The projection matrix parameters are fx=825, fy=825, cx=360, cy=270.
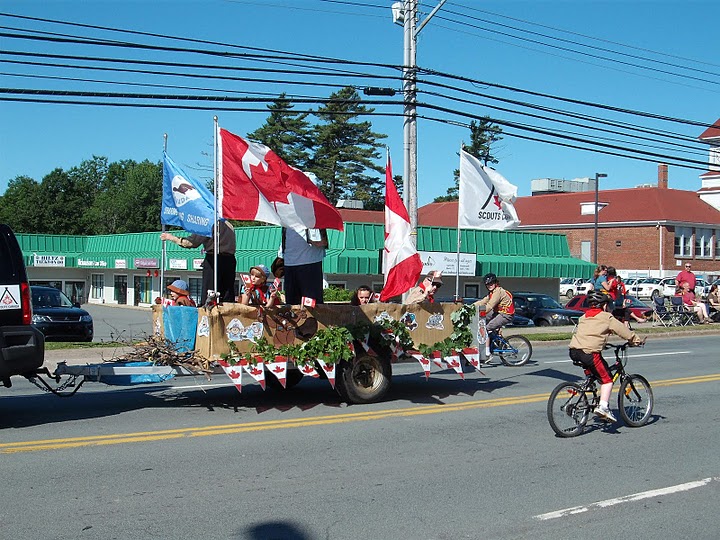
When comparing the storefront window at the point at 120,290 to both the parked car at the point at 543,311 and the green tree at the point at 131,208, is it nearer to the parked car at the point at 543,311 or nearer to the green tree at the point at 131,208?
the parked car at the point at 543,311

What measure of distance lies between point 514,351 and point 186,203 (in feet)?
27.5

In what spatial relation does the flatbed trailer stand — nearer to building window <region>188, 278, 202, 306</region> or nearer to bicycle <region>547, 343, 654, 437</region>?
bicycle <region>547, 343, 654, 437</region>

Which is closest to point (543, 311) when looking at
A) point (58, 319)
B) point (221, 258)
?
point (58, 319)

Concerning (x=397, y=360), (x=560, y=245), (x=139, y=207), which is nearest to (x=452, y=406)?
(x=397, y=360)

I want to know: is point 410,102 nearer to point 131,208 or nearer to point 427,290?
point 427,290

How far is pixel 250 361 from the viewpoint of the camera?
9.82m

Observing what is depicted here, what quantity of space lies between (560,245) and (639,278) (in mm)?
18579

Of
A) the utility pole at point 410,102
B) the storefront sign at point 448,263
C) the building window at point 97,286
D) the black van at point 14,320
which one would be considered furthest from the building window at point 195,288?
the black van at point 14,320

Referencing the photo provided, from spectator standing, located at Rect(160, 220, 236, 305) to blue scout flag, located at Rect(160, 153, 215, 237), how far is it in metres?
0.22

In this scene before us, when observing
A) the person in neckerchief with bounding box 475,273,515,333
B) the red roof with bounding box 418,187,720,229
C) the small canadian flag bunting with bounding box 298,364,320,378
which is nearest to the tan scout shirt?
the small canadian flag bunting with bounding box 298,364,320,378

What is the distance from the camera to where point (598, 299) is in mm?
9531

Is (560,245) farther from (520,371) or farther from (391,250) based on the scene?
(391,250)

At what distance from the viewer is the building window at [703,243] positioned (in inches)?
2685

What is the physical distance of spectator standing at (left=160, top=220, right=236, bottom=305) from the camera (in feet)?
36.5
